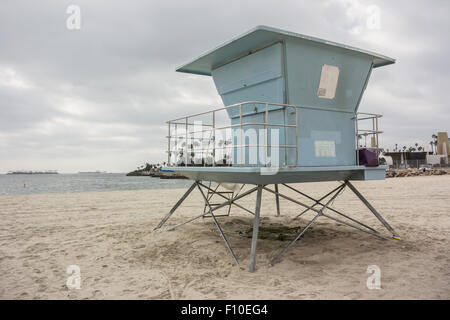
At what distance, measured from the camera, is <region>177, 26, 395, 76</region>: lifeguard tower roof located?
253 inches

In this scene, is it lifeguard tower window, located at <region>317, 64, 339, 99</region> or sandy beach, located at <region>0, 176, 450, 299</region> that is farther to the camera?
lifeguard tower window, located at <region>317, 64, 339, 99</region>

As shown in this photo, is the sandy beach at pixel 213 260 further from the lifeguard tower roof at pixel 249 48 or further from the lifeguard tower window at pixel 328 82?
the lifeguard tower roof at pixel 249 48

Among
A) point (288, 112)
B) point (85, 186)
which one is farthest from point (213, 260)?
point (85, 186)

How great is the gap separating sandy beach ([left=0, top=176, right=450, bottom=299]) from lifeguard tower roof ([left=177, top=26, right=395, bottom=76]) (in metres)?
4.81

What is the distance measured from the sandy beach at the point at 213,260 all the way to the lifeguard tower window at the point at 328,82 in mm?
3777

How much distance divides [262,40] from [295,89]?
129 centimetres

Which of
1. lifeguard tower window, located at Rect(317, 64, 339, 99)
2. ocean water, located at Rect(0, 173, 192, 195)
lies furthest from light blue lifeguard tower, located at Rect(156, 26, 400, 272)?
ocean water, located at Rect(0, 173, 192, 195)

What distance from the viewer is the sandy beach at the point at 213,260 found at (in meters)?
5.11

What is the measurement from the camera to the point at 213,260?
6762 mm

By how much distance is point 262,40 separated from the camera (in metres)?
6.71

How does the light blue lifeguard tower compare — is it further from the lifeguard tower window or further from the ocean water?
the ocean water

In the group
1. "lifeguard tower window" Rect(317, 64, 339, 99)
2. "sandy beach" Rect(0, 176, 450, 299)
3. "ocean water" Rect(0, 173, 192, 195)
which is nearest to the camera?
"sandy beach" Rect(0, 176, 450, 299)
